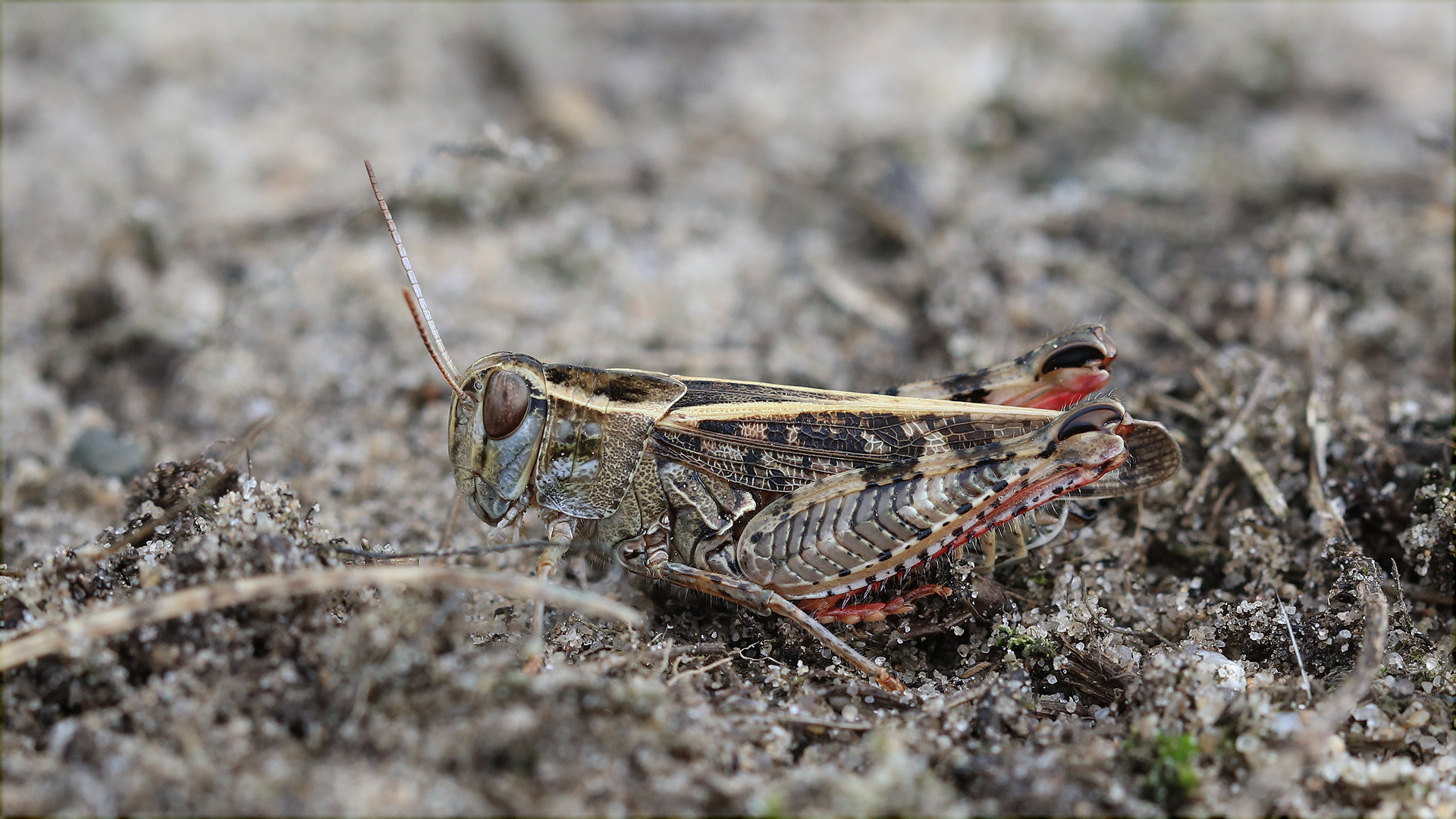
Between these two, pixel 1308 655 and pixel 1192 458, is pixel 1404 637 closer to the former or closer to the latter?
pixel 1308 655

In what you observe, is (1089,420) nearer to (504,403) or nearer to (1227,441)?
(1227,441)

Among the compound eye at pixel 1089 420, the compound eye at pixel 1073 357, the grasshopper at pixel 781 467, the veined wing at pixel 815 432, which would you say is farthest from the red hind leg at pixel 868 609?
the compound eye at pixel 1073 357

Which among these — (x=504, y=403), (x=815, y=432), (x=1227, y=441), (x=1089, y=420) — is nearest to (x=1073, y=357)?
(x=1089, y=420)

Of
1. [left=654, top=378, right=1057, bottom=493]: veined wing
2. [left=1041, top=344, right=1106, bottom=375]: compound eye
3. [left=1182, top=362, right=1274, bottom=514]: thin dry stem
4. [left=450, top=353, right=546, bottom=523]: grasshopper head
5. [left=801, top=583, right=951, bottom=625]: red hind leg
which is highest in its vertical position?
[left=450, top=353, right=546, bottom=523]: grasshopper head

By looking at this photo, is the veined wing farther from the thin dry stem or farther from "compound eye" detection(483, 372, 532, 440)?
the thin dry stem

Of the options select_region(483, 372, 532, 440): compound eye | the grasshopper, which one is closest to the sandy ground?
the grasshopper

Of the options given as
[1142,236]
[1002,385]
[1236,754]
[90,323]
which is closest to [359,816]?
[1236,754]

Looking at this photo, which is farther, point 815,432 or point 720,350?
point 720,350
